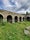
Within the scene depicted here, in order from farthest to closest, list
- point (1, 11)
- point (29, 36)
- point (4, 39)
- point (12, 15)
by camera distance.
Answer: point (12, 15) → point (1, 11) → point (29, 36) → point (4, 39)

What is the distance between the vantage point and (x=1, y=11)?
1731 cm

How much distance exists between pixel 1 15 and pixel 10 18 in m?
3.24

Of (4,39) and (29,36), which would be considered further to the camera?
(29,36)

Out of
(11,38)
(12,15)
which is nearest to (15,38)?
(11,38)

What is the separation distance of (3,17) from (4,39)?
423 inches

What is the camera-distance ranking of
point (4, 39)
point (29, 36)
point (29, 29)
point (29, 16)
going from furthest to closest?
1. point (29, 16)
2. point (29, 29)
3. point (29, 36)
4. point (4, 39)

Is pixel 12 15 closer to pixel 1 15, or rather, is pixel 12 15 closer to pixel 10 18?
pixel 10 18

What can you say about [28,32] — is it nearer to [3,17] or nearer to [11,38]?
[11,38]

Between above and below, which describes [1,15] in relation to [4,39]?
above

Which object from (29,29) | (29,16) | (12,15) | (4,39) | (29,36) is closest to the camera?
(4,39)

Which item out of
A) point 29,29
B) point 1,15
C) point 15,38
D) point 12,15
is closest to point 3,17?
point 1,15

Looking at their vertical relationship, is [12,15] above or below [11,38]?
above

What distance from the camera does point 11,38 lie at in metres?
7.81

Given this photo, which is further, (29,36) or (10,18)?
(10,18)
